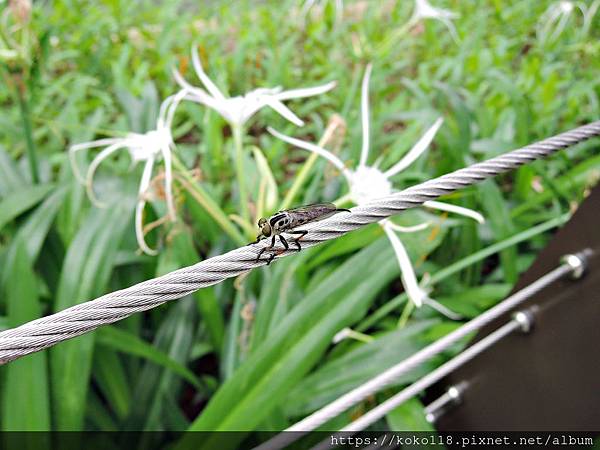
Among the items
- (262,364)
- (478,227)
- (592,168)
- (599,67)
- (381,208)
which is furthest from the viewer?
(599,67)

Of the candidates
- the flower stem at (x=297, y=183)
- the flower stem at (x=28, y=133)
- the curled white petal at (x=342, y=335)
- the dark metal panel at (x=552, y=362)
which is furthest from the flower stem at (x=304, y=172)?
the flower stem at (x=28, y=133)

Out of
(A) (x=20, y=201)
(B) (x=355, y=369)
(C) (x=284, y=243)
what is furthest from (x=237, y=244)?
(C) (x=284, y=243)

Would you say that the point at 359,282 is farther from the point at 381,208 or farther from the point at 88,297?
the point at 381,208

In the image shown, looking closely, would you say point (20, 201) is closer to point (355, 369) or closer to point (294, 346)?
point (294, 346)

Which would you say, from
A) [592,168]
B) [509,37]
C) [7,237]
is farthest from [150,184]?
[509,37]

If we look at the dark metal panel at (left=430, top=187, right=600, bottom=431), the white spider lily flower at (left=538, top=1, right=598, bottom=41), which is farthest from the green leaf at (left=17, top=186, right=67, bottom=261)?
the white spider lily flower at (left=538, top=1, right=598, bottom=41)

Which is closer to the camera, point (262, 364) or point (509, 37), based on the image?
point (262, 364)
